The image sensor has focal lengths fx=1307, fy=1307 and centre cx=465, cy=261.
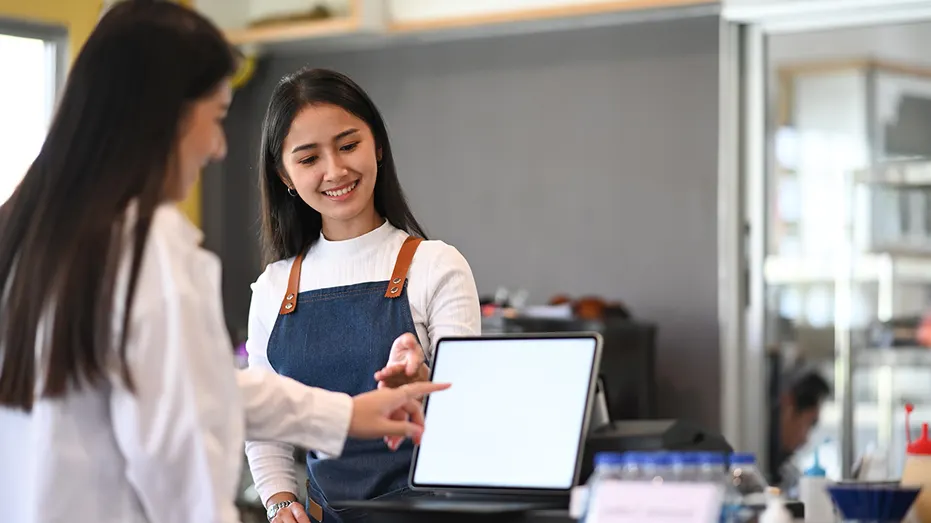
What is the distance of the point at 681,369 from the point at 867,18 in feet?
4.45

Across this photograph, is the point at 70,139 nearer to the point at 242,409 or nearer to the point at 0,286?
the point at 0,286

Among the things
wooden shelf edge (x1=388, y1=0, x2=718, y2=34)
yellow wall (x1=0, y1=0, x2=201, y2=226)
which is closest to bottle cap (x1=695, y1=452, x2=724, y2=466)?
wooden shelf edge (x1=388, y1=0, x2=718, y2=34)

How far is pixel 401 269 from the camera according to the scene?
7.18 ft

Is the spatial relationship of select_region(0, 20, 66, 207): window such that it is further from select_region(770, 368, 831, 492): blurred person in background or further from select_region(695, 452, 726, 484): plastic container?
select_region(695, 452, 726, 484): plastic container

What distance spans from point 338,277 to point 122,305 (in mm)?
847

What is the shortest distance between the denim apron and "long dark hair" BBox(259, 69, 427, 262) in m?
0.11

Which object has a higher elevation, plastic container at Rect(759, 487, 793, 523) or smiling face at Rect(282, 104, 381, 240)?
smiling face at Rect(282, 104, 381, 240)

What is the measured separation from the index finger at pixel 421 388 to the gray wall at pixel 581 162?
2.89m

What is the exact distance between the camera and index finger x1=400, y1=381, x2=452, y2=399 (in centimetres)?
176

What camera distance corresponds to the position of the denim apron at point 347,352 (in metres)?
2.10

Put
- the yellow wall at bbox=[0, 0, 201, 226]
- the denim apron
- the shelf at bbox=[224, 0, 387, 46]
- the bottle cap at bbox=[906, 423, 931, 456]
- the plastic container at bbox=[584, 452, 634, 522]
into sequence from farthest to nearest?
the shelf at bbox=[224, 0, 387, 46] → the yellow wall at bbox=[0, 0, 201, 226] → the denim apron → the bottle cap at bbox=[906, 423, 931, 456] → the plastic container at bbox=[584, 452, 634, 522]

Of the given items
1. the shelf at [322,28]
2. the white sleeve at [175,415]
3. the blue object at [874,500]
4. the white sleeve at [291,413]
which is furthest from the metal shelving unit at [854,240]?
the white sleeve at [175,415]

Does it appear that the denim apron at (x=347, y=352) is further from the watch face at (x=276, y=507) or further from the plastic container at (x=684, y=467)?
the plastic container at (x=684, y=467)

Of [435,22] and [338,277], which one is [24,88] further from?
[338,277]
